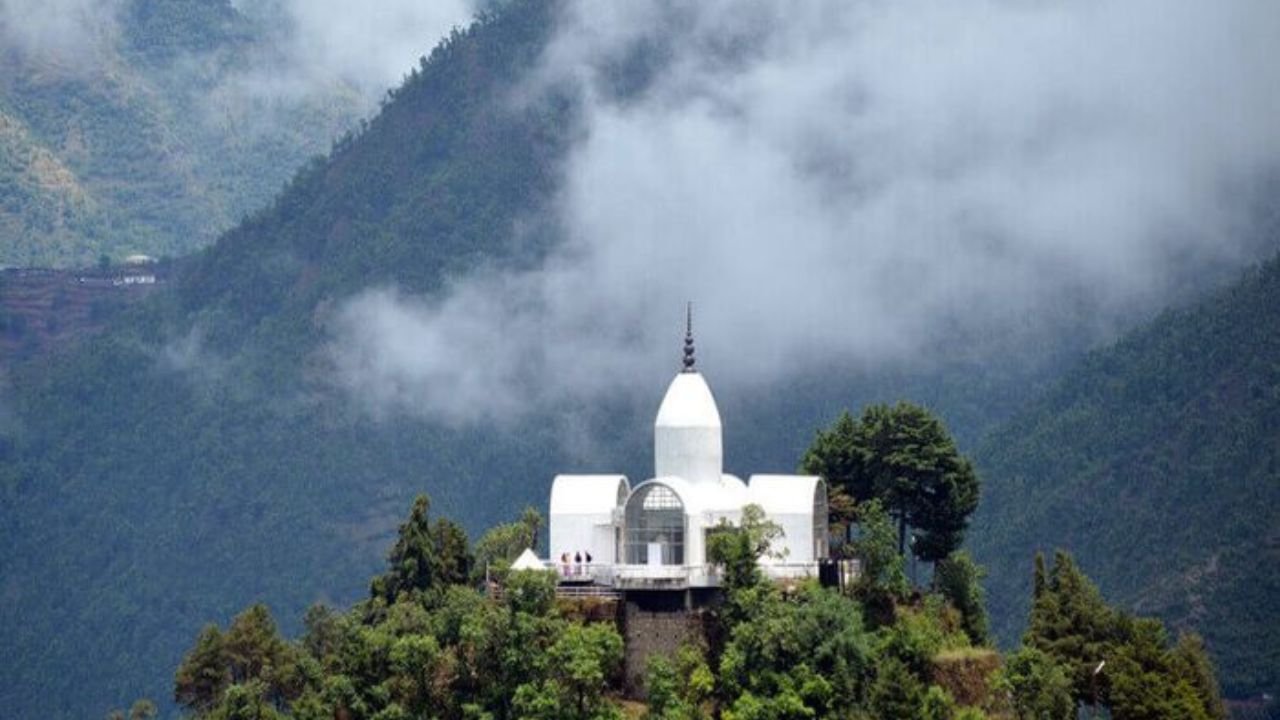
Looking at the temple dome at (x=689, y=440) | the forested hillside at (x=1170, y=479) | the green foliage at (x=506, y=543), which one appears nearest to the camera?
the temple dome at (x=689, y=440)

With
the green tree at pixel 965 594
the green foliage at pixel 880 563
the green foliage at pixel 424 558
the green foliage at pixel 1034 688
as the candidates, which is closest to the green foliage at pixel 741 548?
the green foliage at pixel 880 563

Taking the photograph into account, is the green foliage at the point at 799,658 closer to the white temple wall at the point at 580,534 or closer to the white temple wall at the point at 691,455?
the white temple wall at the point at 691,455

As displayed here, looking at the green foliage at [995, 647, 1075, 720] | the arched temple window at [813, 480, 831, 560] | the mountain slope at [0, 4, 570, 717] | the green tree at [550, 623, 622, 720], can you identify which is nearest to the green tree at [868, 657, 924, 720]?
the green foliage at [995, 647, 1075, 720]

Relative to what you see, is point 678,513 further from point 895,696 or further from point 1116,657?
point 1116,657

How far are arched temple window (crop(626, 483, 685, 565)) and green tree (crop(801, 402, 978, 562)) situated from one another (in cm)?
624

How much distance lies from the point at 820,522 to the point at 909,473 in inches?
119

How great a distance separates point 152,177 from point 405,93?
118 ft

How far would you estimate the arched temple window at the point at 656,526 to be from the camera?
80.5 meters

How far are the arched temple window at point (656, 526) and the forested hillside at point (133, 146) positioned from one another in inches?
3818

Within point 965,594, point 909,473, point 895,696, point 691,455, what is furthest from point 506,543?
point 895,696

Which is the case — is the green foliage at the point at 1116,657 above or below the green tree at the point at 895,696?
above

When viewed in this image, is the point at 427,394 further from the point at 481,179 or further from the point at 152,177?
the point at 152,177

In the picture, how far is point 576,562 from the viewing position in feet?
271

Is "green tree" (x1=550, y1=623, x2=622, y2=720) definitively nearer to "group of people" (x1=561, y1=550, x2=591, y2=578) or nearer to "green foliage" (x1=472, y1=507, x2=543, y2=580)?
"group of people" (x1=561, y1=550, x2=591, y2=578)
